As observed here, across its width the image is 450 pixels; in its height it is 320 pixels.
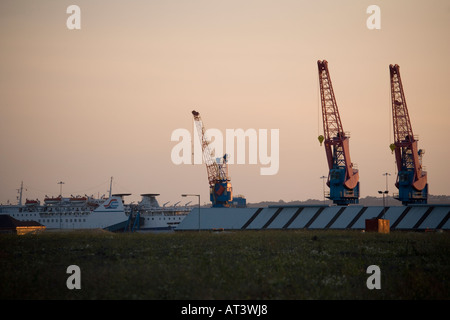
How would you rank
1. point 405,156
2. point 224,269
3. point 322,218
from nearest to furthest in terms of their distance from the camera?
point 224,269, point 322,218, point 405,156

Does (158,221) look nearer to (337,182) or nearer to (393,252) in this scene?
(337,182)

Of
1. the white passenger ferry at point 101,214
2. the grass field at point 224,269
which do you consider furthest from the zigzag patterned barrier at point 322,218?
the white passenger ferry at point 101,214

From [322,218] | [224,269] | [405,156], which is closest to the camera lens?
[224,269]

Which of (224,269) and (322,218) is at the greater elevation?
(322,218)

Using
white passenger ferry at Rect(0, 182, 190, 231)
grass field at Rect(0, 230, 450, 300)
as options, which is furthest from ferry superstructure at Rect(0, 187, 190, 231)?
grass field at Rect(0, 230, 450, 300)

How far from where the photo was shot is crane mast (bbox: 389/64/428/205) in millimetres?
122000

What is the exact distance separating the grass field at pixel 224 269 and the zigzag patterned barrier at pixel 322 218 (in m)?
29.7

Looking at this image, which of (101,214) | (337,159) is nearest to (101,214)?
(101,214)

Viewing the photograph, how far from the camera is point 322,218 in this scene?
81188 millimetres

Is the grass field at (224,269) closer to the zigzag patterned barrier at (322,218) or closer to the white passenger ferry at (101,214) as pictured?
the zigzag patterned barrier at (322,218)

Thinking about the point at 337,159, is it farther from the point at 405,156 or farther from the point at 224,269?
the point at 224,269

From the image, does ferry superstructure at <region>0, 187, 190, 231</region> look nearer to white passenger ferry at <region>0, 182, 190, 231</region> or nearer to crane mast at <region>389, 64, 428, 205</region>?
white passenger ferry at <region>0, 182, 190, 231</region>

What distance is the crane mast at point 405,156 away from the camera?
12200 centimetres

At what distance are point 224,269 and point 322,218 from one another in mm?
50580
